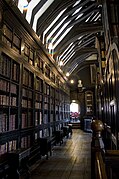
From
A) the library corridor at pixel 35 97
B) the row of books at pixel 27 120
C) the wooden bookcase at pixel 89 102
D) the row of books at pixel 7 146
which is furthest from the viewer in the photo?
the wooden bookcase at pixel 89 102

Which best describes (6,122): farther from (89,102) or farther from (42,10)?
(89,102)

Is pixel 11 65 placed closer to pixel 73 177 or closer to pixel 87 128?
pixel 73 177

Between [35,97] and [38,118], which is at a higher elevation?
[35,97]

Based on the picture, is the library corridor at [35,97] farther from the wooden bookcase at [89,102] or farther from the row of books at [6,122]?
the wooden bookcase at [89,102]

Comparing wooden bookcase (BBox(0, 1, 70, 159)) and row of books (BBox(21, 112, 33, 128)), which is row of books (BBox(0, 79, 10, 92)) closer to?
wooden bookcase (BBox(0, 1, 70, 159))

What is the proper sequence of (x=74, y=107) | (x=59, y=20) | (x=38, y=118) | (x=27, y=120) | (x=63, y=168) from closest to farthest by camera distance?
(x=63, y=168) < (x=27, y=120) < (x=38, y=118) < (x=59, y=20) < (x=74, y=107)

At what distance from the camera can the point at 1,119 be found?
8.71ft

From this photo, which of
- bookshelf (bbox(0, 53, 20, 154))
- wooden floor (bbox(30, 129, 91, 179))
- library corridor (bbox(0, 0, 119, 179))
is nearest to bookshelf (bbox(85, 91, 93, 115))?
library corridor (bbox(0, 0, 119, 179))

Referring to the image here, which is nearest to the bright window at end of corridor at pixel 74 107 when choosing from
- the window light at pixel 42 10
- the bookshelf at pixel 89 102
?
the bookshelf at pixel 89 102

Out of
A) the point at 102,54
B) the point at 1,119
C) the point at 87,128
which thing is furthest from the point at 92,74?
the point at 1,119

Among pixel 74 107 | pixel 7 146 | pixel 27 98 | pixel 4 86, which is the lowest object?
pixel 7 146

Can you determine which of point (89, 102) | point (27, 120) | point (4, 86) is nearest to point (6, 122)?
point (4, 86)

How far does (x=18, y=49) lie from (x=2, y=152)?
1.92 m

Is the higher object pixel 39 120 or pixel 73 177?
pixel 39 120
